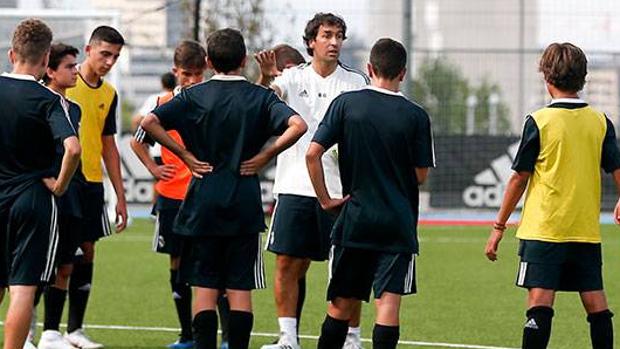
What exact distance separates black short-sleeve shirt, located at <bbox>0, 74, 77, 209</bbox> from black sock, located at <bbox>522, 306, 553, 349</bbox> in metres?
2.78

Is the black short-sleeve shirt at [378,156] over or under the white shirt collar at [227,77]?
under

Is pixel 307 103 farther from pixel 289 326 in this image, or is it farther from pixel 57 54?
pixel 57 54

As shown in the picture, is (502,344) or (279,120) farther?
(502,344)

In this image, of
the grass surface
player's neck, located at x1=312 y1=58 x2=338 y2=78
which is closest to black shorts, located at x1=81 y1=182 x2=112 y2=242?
the grass surface

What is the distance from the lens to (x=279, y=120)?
900 centimetres

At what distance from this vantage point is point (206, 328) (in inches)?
360

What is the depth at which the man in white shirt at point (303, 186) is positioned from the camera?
409 inches

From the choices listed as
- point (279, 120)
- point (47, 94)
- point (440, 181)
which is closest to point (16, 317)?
point (47, 94)

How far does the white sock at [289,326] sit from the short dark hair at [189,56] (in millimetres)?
1858

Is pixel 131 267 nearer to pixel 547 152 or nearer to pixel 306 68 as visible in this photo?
pixel 306 68

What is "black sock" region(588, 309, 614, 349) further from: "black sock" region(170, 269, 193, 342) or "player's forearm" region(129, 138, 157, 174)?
"black sock" region(170, 269, 193, 342)

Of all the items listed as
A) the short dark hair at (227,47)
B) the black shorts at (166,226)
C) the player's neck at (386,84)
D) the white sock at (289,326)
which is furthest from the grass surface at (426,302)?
the player's neck at (386,84)

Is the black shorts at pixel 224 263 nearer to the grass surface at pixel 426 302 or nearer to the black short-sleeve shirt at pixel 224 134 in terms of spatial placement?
the black short-sleeve shirt at pixel 224 134

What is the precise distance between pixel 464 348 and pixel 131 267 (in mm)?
7230
